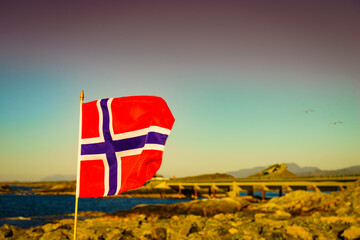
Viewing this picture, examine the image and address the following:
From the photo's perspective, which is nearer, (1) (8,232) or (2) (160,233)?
(2) (160,233)

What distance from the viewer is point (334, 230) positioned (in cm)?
1570

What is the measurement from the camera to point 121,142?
7434 millimetres

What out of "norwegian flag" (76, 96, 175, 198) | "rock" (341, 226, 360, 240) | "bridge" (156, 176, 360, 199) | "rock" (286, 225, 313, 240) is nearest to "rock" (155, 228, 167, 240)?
"rock" (286, 225, 313, 240)

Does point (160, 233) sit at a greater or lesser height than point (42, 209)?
greater

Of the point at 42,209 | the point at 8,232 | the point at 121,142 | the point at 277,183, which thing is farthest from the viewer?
the point at 277,183

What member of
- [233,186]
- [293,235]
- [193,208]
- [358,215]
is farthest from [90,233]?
[233,186]

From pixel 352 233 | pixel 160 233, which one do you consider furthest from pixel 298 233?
pixel 160 233

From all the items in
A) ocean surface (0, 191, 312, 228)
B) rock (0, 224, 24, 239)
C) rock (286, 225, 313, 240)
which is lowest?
ocean surface (0, 191, 312, 228)

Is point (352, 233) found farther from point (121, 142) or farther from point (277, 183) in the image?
point (277, 183)

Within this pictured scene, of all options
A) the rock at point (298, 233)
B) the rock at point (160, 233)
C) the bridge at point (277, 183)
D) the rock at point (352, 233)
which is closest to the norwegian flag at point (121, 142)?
the rock at point (160, 233)

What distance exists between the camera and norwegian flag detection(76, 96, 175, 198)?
7203 millimetres

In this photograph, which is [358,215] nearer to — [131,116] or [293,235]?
[293,235]

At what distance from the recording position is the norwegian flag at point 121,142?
7.20 meters

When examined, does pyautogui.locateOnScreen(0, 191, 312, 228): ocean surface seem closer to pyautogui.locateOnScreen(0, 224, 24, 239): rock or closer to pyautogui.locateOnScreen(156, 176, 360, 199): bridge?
pyautogui.locateOnScreen(156, 176, 360, 199): bridge
